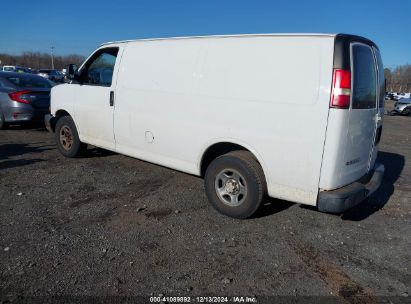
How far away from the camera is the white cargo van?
351 cm

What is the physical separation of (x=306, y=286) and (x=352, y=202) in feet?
3.68

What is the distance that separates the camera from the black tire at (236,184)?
4.05m

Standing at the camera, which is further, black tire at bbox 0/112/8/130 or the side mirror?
black tire at bbox 0/112/8/130

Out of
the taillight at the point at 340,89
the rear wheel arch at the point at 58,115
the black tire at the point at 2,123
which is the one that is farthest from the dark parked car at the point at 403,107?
the black tire at the point at 2,123

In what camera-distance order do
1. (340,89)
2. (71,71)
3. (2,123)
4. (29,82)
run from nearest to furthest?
(340,89)
(71,71)
(2,123)
(29,82)

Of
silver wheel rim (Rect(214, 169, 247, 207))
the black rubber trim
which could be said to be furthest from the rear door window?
silver wheel rim (Rect(214, 169, 247, 207))

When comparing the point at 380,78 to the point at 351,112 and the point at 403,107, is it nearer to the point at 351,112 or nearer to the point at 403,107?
the point at 351,112

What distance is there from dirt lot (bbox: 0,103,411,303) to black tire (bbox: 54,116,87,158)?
32.1 inches

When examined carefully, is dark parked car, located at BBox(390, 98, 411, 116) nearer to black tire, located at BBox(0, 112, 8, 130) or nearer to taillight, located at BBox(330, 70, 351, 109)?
taillight, located at BBox(330, 70, 351, 109)

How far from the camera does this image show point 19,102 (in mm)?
9016

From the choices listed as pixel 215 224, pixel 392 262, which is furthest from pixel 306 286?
pixel 215 224

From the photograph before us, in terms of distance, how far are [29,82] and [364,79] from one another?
8.90m

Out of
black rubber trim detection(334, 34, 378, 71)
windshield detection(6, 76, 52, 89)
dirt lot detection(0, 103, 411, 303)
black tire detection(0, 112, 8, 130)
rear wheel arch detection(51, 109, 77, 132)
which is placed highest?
black rubber trim detection(334, 34, 378, 71)

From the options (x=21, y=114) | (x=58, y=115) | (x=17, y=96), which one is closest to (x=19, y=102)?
(x=17, y=96)
